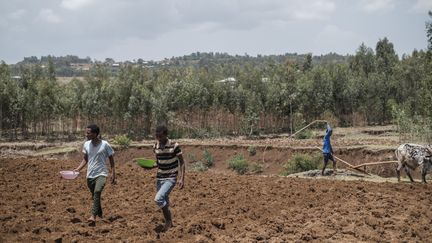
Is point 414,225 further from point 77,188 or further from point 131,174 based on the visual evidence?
point 131,174

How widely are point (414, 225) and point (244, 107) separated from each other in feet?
173

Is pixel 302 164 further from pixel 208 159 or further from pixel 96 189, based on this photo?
pixel 96 189

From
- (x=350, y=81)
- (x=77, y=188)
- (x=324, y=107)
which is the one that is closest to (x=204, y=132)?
(x=324, y=107)

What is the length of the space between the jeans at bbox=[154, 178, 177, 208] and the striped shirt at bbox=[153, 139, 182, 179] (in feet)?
0.32

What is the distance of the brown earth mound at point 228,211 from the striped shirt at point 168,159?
1.15 m

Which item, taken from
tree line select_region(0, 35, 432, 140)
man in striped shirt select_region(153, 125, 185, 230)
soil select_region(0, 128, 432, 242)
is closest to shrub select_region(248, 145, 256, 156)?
soil select_region(0, 128, 432, 242)

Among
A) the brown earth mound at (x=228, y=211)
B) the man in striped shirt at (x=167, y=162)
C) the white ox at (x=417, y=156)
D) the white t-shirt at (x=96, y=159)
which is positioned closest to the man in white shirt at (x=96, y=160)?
the white t-shirt at (x=96, y=159)

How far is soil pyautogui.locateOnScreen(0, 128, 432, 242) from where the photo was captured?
9.83m

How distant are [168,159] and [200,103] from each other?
50867 millimetres

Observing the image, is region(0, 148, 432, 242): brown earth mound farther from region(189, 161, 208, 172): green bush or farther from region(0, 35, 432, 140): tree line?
region(0, 35, 432, 140): tree line

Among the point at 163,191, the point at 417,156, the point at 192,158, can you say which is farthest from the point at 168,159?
the point at 192,158

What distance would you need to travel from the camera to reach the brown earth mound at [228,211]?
9820 mm

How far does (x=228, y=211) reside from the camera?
468 inches

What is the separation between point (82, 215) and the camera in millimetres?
11445
